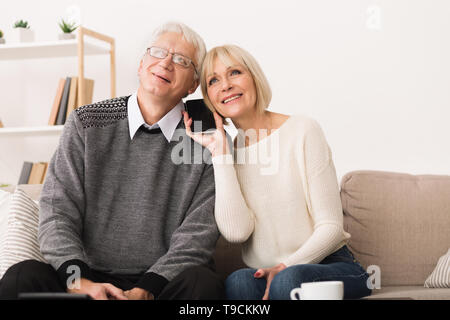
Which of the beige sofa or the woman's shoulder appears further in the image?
the beige sofa

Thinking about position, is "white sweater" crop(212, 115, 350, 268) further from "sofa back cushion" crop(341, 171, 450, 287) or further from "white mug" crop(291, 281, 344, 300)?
"white mug" crop(291, 281, 344, 300)

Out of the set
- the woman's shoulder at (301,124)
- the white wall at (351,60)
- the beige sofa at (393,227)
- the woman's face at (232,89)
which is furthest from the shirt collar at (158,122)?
the white wall at (351,60)

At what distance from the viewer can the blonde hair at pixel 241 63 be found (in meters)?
1.62

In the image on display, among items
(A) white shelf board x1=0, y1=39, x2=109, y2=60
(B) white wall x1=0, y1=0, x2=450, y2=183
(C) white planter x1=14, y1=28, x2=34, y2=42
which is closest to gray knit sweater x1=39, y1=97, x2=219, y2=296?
(B) white wall x1=0, y1=0, x2=450, y2=183

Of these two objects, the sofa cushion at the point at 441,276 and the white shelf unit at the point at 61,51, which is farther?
the white shelf unit at the point at 61,51

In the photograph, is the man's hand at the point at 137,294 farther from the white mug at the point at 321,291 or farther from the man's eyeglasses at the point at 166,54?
the man's eyeglasses at the point at 166,54

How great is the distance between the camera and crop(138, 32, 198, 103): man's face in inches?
63.5

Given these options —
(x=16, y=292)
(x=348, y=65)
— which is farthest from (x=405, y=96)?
(x=16, y=292)

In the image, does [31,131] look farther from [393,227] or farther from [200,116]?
[393,227]

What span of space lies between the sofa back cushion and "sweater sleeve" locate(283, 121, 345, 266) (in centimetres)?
35

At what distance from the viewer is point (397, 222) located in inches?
73.0

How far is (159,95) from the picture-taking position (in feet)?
5.32
